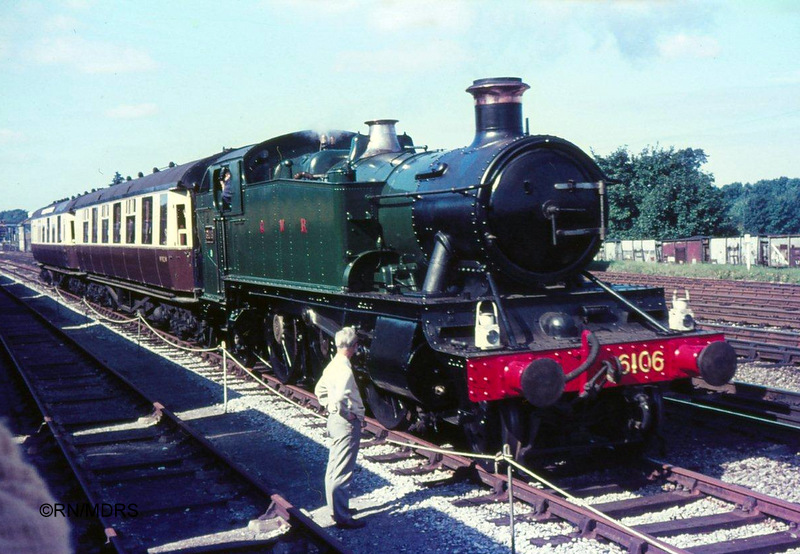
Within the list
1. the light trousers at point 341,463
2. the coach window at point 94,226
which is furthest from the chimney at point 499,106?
the coach window at point 94,226

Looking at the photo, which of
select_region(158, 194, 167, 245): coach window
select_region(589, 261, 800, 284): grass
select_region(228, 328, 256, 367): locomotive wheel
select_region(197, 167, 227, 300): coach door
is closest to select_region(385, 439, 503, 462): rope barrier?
select_region(228, 328, 256, 367): locomotive wheel

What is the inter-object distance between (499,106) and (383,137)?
7.95 feet

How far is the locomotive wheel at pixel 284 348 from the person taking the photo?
33.1 feet

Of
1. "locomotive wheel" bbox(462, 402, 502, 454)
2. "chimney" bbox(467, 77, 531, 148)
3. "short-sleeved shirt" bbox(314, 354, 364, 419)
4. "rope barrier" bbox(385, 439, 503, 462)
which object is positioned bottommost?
"rope barrier" bbox(385, 439, 503, 462)

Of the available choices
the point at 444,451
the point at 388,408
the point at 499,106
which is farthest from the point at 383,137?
the point at 444,451

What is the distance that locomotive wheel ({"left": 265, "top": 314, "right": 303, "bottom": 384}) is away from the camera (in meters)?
10.1

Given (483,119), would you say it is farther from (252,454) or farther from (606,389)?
(252,454)

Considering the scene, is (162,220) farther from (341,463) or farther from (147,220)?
(341,463)

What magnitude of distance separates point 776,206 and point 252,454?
103131 millimetres

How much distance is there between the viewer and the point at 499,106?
23.6ft

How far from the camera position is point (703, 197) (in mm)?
44781

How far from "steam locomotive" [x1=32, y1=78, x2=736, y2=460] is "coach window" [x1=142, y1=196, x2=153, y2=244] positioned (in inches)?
287

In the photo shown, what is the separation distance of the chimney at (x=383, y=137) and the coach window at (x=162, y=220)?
284 inches

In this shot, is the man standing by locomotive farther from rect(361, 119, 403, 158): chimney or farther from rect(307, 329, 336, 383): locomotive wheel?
rect(361, 119, 403, 158): chimney
